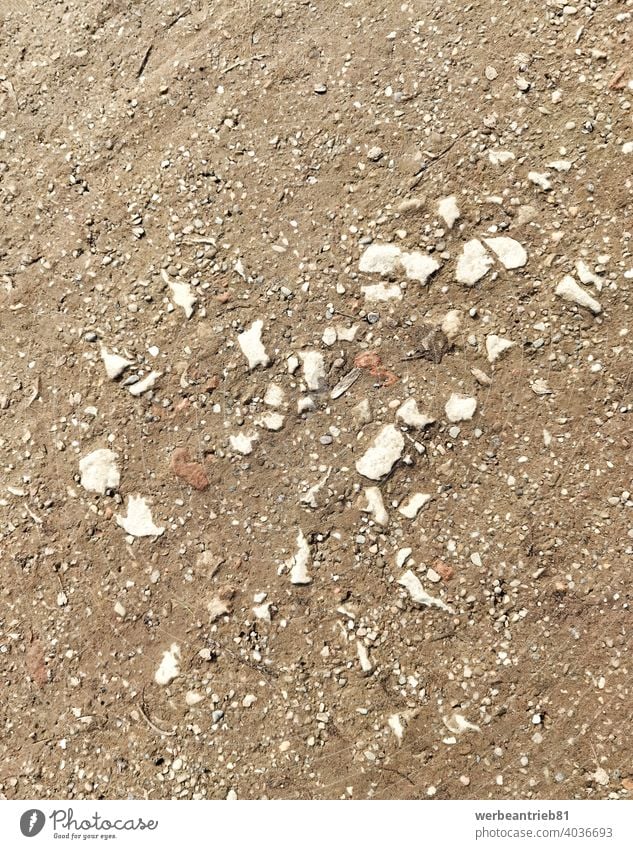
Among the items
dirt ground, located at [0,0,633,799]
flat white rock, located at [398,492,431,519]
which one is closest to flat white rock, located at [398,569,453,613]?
dirt ground, located at [0,0,633,799]

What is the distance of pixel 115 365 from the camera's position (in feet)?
7.67

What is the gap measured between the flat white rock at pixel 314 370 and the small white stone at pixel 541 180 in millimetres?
968

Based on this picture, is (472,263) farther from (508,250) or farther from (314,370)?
(314,370)

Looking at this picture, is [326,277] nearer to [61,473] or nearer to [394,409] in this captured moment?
[394,409]

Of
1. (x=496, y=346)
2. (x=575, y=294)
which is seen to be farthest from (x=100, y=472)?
(x=575, y=294)

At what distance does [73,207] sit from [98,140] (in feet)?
0.92

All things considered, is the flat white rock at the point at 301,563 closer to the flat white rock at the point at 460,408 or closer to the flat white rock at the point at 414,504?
the flat white rock at the point at 414,504

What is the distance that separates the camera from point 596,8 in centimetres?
226

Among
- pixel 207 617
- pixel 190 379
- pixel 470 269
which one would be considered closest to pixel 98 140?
pixel 190 379

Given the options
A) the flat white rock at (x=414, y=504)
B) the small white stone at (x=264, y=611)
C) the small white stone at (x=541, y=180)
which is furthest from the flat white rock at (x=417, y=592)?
the small white stone at (x=541, y=180)

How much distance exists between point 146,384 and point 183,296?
351 millimetres

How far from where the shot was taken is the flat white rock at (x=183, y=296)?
232 centimetres

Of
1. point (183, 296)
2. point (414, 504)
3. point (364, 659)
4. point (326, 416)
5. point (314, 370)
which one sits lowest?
point (364, 659)

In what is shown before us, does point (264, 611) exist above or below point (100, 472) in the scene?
A: below
